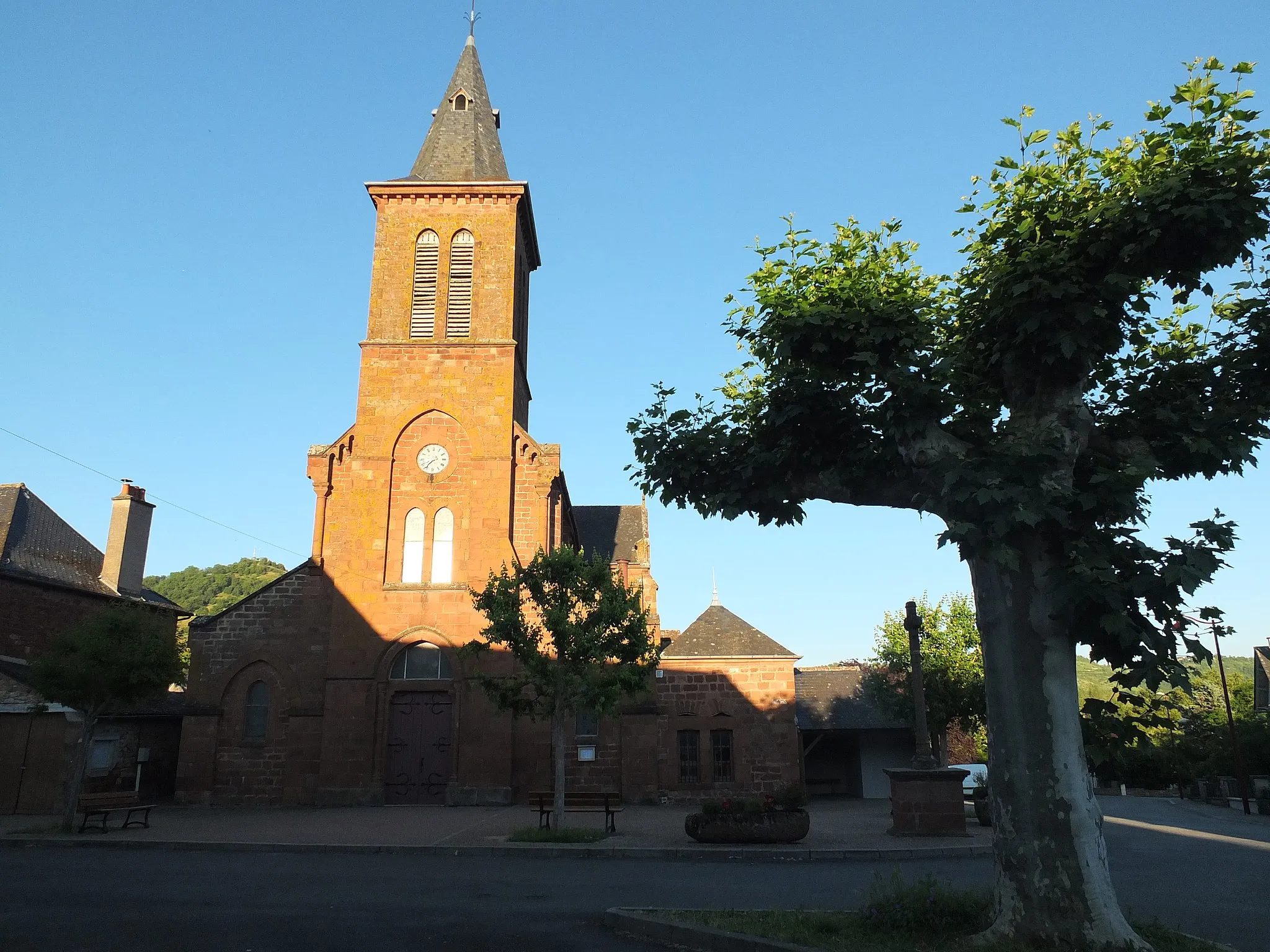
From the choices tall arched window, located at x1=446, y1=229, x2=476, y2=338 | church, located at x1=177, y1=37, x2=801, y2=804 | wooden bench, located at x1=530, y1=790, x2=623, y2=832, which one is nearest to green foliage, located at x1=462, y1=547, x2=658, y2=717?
wooden bench, located at x1=530, y1=790, x2=623, y2=832

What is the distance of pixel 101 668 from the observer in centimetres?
1948

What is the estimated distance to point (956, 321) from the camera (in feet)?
32.1

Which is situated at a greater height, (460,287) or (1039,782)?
(460,287)

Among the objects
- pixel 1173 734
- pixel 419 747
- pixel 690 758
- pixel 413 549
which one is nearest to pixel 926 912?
pixel 1173 734

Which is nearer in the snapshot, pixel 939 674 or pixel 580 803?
pixel 580 803

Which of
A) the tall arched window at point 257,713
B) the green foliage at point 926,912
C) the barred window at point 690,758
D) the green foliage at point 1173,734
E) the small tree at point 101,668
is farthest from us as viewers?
the barred window at point 690,758

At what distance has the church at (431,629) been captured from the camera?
2538 centimetres

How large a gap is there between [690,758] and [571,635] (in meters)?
11.0

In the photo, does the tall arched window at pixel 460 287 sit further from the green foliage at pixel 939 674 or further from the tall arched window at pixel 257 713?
the green foliage at pixel 939 674

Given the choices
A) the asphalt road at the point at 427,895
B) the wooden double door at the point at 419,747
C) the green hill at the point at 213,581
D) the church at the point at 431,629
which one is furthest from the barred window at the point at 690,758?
the green hill at the point at 213,581

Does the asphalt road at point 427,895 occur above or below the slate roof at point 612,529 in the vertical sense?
below

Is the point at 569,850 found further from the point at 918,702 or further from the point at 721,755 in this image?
the point at 721,755

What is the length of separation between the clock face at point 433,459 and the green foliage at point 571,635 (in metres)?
8.83

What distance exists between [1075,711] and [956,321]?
4.25 meters
